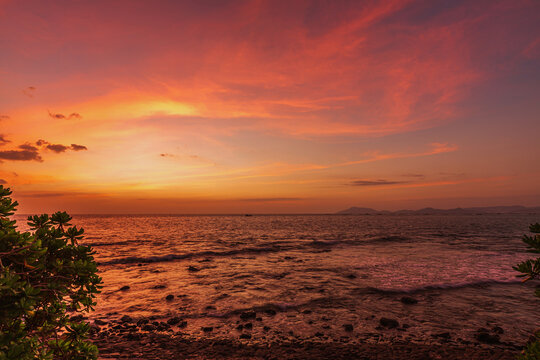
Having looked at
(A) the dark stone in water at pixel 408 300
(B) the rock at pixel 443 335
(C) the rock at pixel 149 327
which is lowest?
(A) the dark stone in water at pixel 408 300

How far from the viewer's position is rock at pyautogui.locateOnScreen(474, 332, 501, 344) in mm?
11242

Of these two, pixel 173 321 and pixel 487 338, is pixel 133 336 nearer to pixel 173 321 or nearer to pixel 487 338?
pixel 173 321

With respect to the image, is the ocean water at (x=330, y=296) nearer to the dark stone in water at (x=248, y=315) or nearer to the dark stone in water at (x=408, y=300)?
the dark stone in water at (x=248, y=315)

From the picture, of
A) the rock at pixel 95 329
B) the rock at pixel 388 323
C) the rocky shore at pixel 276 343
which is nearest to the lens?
the rocky shore at pixel 276 343

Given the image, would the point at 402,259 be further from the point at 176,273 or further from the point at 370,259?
the point at 176,273

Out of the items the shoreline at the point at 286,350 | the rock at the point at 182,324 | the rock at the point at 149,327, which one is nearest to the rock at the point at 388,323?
the shoreline at the point at 286,350

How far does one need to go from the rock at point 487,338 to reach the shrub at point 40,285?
14898mm

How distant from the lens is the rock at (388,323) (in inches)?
507

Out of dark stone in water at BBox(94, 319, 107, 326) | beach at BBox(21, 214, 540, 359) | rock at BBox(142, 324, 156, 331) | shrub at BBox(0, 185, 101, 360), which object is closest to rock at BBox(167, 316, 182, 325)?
beach at BBox(21, 214, 540, 359)

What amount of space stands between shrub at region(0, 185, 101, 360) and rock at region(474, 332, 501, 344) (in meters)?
14.9

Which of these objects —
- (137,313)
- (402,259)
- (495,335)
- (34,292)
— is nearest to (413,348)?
(495,335)

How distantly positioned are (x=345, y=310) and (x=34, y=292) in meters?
15.3

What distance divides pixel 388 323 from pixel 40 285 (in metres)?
14.4

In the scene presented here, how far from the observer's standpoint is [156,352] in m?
10.5
